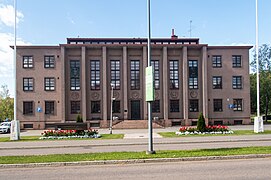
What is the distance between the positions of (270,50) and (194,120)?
89.1 ft

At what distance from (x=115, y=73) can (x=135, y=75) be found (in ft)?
10.7

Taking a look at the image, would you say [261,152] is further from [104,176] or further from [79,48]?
[79,48]

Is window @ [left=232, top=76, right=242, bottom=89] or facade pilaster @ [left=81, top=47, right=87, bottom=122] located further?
window @ [left=232, top=76, right=242, bottom=89]

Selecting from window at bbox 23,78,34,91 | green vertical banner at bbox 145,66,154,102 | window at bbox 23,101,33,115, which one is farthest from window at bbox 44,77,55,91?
green vertical banner at bbox 145,66,154,102

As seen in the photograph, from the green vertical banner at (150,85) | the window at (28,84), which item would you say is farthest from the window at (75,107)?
the green vertical banner at (150,85)

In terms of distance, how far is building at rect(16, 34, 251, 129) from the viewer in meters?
41.3

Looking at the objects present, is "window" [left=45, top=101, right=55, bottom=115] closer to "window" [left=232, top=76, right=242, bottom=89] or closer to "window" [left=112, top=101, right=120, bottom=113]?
"window" [left=112, top=101, right=120, bottom=113]

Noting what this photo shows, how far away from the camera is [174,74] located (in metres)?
43.4

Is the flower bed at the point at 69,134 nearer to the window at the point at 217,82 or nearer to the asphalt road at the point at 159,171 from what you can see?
the asphalt road at the point at 159,171

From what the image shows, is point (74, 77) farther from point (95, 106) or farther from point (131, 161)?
point (131, 161)

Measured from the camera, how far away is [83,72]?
41625mm

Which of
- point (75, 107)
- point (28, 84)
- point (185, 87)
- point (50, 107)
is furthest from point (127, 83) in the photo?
point (28, 84)

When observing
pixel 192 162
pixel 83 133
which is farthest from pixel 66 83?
pixel 192 162

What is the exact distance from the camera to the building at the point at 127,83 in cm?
4131
